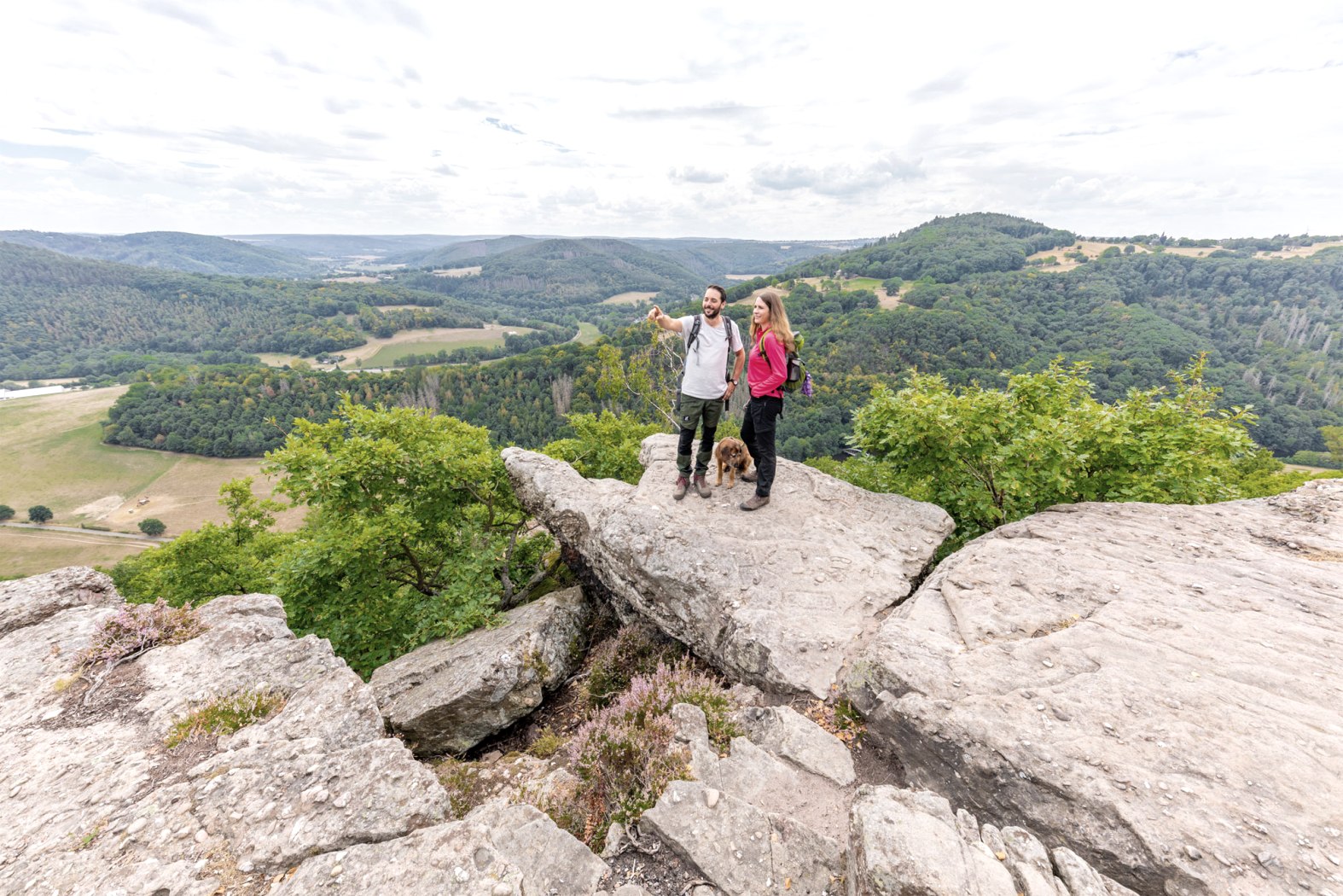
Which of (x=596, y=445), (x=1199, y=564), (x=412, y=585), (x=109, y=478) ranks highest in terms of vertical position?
(x=1199, y=564)

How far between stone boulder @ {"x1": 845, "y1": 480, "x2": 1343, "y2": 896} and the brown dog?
4.07 meters

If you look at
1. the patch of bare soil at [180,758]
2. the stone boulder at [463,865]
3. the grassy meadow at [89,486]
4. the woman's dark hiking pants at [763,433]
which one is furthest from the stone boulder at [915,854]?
the grassy meadow at [89,486]

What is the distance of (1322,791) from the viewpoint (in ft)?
13.0

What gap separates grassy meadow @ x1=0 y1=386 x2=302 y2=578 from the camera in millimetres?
86500

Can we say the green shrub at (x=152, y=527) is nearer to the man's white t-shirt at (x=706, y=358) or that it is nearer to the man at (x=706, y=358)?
the man at (x=706, y=358)

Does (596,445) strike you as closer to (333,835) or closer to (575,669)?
(575,669)

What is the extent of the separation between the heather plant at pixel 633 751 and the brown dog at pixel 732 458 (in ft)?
14.2

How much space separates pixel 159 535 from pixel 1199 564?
131 meters

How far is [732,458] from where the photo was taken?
10.3m

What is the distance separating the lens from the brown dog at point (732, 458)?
402 inches

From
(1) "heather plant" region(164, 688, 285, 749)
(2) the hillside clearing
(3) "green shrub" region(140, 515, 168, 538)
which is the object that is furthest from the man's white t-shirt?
(3) "green shrub" region(140, 515, 168, 538)

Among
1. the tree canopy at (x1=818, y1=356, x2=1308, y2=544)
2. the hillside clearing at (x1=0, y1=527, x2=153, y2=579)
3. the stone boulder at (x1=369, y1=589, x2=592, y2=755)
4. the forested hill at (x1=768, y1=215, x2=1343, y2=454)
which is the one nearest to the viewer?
the stone boulder at (x1=369, y1=589, x2=592, y2=755)

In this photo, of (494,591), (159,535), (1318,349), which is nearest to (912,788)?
(494,591)

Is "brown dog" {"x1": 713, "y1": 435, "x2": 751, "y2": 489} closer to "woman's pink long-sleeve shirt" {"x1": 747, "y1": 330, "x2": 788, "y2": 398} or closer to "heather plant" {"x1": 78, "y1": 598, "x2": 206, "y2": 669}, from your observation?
"woman's pink long-sleeve shirt" {"x1": 747, "y1": 330, "x2": 788, "y2": 398}
